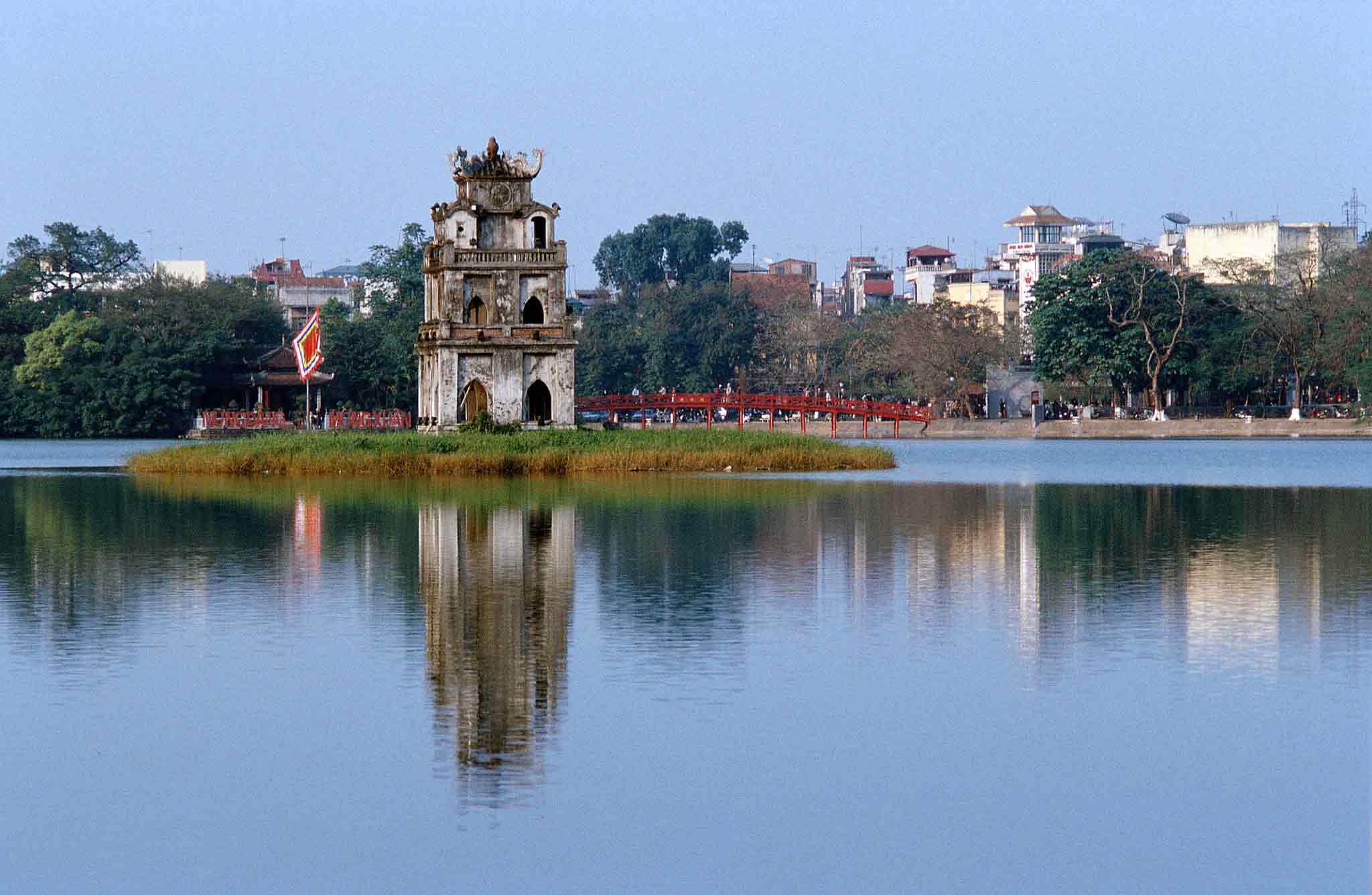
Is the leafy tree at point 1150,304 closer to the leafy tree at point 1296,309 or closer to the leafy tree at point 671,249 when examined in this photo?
the leafy tree at point 1296,309

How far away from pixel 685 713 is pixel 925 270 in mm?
169351

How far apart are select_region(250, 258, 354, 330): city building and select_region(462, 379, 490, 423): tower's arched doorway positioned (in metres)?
83.1

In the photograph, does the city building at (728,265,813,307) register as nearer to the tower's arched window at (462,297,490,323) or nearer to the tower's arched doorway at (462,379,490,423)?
the tower's arched doorway at (462,379,490,423)

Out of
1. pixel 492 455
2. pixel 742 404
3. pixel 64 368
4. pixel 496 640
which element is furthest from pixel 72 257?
pixel 496 640

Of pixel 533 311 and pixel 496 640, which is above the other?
pixel 533 311

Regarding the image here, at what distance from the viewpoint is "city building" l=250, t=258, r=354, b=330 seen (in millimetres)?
159462

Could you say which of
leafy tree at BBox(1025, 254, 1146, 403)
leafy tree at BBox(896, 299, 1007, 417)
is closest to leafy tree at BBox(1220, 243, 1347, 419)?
leafy tree at BBox(1025, 254, 1146, 403)

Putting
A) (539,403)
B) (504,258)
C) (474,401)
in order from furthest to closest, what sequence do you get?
1. (474,401)
2. (539,403)
3. (504,258)

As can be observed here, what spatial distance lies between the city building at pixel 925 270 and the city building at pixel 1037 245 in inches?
261

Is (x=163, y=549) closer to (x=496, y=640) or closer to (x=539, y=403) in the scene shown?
(x=496, y=640)

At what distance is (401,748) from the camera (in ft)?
50.7

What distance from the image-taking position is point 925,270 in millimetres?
183625

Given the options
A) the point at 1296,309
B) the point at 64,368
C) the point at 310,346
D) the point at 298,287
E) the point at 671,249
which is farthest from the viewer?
the point at 298,287

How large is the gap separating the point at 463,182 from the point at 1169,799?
5499 cm
